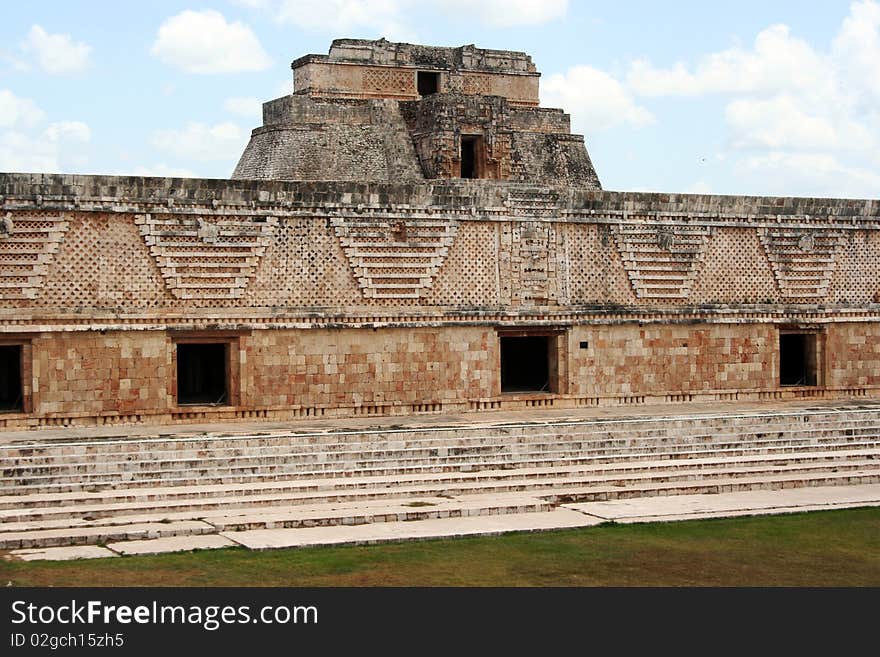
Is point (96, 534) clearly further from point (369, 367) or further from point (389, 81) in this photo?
point (389, 81)

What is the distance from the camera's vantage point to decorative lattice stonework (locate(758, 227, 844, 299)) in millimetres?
19625

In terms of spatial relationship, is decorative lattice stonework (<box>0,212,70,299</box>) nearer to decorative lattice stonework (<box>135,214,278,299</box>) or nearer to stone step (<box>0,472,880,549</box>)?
decorative lattice stonework (<box>135,214,278,299</box>)

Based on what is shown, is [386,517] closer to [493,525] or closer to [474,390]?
[493,525]

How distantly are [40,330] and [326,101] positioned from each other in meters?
7.67

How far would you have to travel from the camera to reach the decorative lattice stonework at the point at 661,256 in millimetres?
18797

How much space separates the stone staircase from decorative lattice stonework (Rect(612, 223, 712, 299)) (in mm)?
2573

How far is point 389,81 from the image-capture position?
22469 mm

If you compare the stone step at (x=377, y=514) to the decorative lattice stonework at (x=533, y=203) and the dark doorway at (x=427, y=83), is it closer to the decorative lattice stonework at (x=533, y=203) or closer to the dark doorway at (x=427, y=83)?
the decorative lattice stonework at (x=533, y=203)

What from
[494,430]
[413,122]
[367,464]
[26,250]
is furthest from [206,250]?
[413,122]

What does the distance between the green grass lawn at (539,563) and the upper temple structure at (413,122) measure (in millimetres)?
10157

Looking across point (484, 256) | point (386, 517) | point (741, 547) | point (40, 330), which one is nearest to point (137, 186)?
point (40, 330)

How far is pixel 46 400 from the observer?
15.6 m

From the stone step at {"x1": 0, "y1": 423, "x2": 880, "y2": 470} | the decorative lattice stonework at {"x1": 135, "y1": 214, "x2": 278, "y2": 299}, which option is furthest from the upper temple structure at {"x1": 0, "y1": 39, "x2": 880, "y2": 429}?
the stone step at {"x1": 0, "y1": 423, "x2": 880, "y2": 470}
